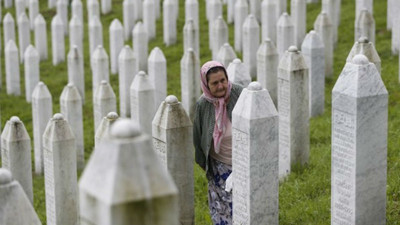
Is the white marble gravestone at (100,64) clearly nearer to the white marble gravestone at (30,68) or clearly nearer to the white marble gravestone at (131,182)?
the white marble gravestone at (30,68)

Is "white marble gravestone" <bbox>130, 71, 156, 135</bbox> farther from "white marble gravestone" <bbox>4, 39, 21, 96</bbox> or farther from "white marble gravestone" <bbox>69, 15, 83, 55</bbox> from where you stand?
"white marble gravestone" <bbox>69, 15, 83, 55</bbox>

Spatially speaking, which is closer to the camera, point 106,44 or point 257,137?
point 257,137

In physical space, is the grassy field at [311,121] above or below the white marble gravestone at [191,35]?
below

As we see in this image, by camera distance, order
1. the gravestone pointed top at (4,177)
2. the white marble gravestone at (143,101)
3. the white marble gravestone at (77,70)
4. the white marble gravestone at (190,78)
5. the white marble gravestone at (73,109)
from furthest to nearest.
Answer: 1. the white marble gravestone at (77,70)
2. the white marble gravestone at (190,78)
3. the white marble gravestone at (73,109)
4. the white marble gravestone at (143,101)
5. the gravestone pointed top at (4,177)

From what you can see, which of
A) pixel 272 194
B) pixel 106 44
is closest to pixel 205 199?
pixel 272 194

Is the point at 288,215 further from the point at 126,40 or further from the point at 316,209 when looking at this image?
the point at 126,40

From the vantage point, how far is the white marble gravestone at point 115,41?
14.6 m

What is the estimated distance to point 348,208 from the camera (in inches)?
256

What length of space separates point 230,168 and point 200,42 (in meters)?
8.36

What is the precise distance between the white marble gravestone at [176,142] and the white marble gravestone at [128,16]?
984 cm

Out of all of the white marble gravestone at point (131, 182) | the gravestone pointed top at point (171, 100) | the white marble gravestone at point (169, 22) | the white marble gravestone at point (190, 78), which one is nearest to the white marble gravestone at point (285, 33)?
the white marble gravestone at point (190, 78)

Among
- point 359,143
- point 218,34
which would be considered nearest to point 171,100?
point 359,143

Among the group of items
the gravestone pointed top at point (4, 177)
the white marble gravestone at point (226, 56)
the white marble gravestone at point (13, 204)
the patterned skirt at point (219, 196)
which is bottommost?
the patterned skirt at point (219, 196)

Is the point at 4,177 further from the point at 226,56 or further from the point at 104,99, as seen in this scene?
the point at 226,56
